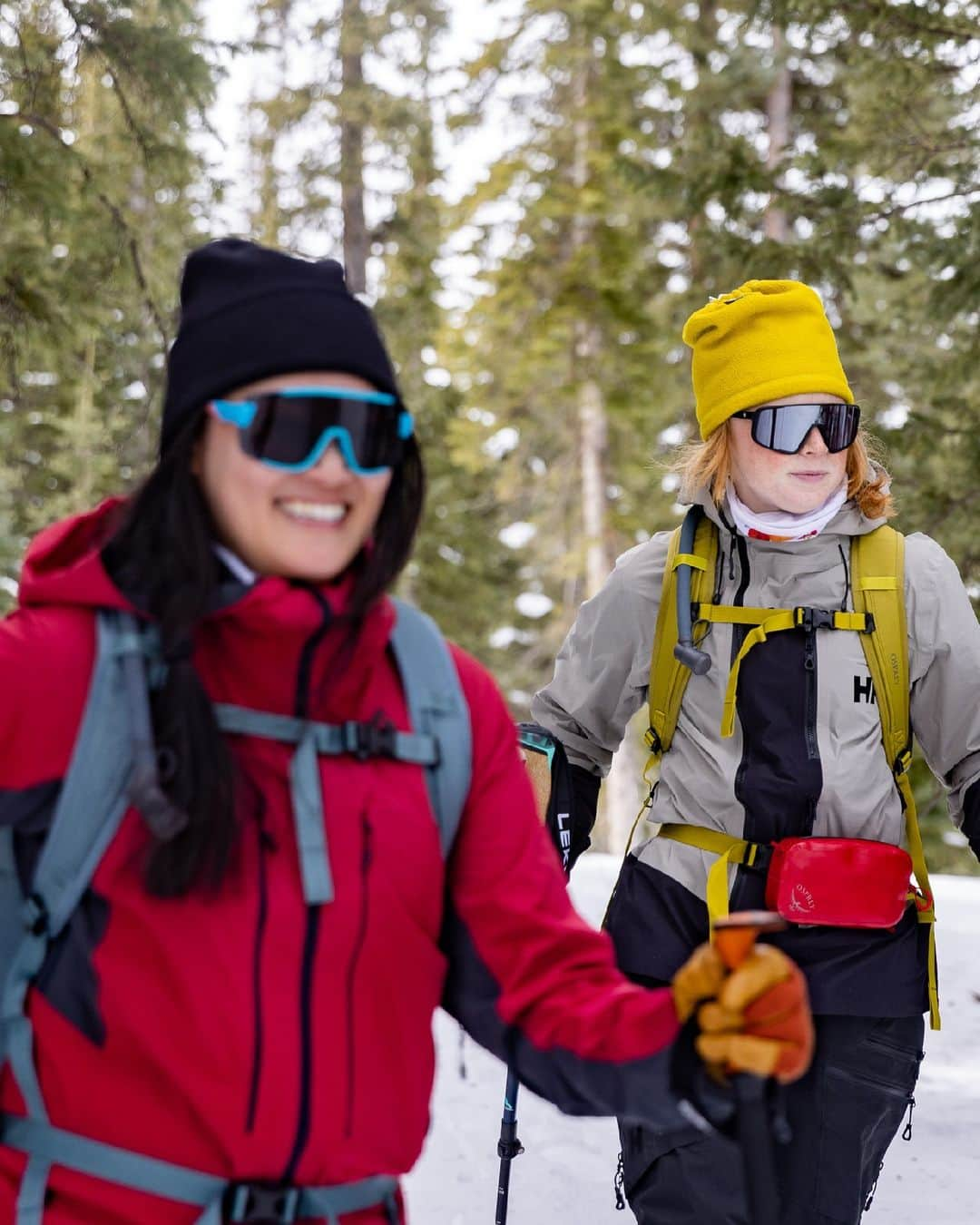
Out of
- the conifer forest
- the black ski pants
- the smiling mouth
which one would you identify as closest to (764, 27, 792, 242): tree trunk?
the conifer forest

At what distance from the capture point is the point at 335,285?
1.89m

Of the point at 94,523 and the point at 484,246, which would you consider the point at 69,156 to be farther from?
the point at 484,246

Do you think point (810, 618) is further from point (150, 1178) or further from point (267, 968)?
point (150, 1178)

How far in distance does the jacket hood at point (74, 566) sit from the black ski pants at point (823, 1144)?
209 centimetres

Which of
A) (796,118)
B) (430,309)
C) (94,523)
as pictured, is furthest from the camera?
(430,309)

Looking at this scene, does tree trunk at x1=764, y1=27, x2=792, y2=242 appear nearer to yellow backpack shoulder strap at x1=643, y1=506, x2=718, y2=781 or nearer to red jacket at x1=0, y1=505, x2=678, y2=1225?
yellow backpack shoulder strap at x1=643, y1=506, x2=718, y2=781

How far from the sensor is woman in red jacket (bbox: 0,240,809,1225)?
5.38ft

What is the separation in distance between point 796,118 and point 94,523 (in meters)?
15.7

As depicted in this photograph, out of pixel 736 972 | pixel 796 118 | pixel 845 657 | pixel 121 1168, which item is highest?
pixel 796 118

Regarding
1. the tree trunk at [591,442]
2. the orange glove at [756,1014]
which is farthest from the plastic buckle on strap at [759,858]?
the tree trunk at [591,442]

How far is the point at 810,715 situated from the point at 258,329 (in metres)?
1.92

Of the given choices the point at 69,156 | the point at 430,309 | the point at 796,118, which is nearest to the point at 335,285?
the point at 69,156

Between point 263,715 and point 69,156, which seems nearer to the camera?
point 263,715

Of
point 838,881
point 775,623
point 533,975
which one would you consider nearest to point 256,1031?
point 533,975
